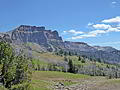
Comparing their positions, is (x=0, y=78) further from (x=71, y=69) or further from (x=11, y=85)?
(x=71, y=69)

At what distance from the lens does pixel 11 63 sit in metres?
28.8

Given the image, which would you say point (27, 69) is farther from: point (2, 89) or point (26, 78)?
point (2, 89)

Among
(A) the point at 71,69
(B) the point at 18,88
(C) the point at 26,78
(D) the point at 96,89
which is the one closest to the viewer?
(B) the point at 18,88

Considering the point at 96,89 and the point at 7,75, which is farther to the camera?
the point at 96,89

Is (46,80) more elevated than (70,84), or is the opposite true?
(46,80)

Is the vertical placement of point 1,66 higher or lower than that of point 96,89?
higher

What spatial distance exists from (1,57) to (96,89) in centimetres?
4879

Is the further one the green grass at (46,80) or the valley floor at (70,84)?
the valley floor at (70,84)

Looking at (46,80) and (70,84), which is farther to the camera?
(46,80)

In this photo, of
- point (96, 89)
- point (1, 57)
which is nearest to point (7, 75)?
point (1, 57)

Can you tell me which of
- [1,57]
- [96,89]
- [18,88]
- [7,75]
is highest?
[1,57]

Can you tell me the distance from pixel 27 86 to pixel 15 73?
2486mm

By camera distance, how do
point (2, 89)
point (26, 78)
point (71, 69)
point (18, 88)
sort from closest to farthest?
1. point (2, 89)
2. point (18, 88)
3. point (26, 78)
4. point (71, 69)

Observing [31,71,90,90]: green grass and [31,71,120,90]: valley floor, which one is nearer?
[31,71,90,90]: green grass
